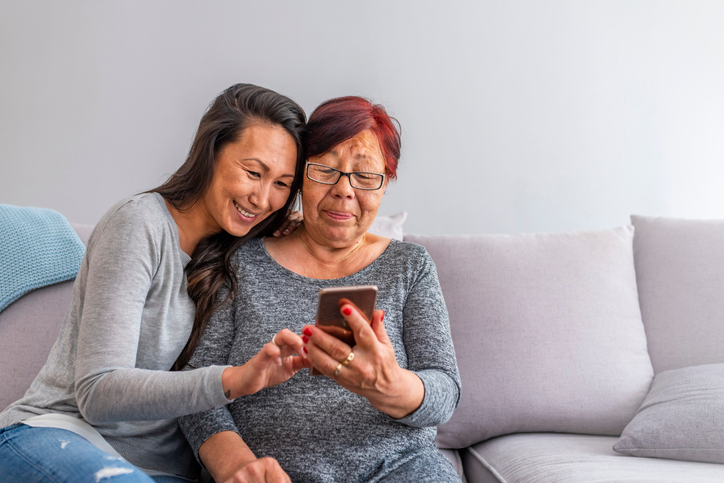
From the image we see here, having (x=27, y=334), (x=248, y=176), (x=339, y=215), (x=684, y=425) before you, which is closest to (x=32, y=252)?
(x=27, y=334)

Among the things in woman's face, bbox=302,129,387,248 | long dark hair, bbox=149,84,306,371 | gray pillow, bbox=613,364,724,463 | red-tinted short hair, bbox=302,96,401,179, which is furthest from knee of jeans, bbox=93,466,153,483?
gray pillow, bbox=613,364,724,463

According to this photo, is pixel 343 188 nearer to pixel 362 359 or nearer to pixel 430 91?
pixel 362 359

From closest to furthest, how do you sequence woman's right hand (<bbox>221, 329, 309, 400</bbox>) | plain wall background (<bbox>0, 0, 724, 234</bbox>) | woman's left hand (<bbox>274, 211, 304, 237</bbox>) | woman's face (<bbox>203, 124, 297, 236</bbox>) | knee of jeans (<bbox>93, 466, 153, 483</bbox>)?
1. knee of jeans (<bbox>93, 466, 153, 483</bbox>)
2. woman's right hand (<bbox>221, 329, 309, 400</bbox>)
3. woman's face (<bbox>203, 124, 297, 236</bbox>)
4. woman's left hand (<bbox>274, 211, 304, 237</bbox>)
5. plain wall background (<bbox>0, 0, 724, 234</bbox>)

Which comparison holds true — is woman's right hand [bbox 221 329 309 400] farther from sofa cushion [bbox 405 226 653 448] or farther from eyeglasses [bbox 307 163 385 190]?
sofa cushion [bbox 405 226 653 448]

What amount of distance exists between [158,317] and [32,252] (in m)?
0.54

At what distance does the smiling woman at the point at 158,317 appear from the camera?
2.99 feet

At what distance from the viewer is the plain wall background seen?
6.87 feet

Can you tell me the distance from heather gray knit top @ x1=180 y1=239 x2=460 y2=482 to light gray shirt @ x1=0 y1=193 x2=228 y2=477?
0.09 meters

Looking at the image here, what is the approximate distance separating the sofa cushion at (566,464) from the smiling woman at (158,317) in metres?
0.66

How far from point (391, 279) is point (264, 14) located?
Result: 1.35 metres

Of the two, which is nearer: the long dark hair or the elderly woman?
the elderly woman

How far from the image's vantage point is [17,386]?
1.33m

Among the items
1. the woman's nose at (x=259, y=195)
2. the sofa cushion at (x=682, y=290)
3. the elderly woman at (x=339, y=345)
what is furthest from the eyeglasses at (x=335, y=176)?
the sofa cushion at (x=682, y=290)

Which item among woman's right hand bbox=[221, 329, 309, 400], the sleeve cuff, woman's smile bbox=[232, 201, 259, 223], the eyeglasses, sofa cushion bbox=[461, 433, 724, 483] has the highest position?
the eyeglasses
